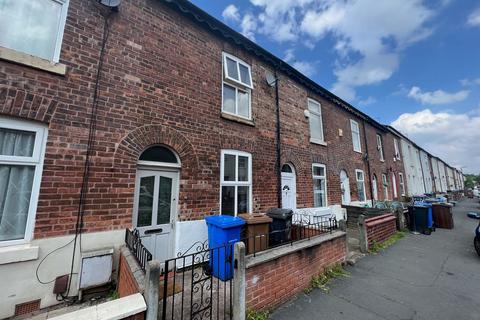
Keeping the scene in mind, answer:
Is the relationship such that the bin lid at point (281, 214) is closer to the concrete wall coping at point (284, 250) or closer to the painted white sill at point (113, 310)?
the concrete wall coping at point (284, 250)

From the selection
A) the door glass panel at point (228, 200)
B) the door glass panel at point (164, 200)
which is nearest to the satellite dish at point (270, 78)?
the door glass panel at point (228, 200)

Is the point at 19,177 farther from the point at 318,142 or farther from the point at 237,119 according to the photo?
the point at 318,142

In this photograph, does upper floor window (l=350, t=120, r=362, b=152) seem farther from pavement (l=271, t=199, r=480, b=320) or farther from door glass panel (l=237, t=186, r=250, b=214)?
door glass panel (l=237, t=186, r=250, b=214)

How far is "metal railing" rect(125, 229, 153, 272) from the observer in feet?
9.03

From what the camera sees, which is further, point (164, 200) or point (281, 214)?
point (281, 214)

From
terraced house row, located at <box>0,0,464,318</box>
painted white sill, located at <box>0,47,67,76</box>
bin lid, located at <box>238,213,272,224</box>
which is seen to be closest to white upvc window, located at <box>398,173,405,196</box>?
terraced house row, located at <box>0,0,464,318</box>

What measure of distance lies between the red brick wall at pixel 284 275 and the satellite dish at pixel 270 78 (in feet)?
18.2

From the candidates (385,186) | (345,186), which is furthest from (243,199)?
(385,186)

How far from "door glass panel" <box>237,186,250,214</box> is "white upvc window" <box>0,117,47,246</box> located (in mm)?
4253

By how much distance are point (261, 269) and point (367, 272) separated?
3.28m

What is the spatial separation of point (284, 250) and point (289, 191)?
4.08 metres

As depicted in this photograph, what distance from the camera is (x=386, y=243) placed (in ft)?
24.2

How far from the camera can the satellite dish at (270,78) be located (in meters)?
7.68

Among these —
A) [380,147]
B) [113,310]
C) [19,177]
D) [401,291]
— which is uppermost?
[380,147]
